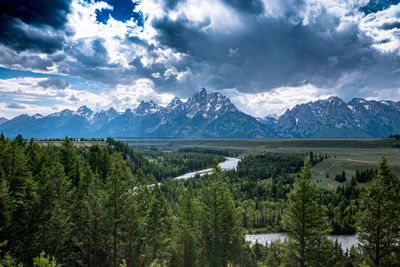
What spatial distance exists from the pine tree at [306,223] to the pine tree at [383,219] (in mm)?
4138

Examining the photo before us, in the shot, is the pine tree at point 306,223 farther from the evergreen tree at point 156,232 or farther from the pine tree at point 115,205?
the pine tree at point 115,205

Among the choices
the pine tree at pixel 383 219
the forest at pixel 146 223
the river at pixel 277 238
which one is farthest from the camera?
the river at pixel 277 238

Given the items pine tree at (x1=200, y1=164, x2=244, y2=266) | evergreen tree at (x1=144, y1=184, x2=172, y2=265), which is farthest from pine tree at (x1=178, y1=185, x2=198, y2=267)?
pine tree at (x1=200, y1=164, x2=244, y2=266)

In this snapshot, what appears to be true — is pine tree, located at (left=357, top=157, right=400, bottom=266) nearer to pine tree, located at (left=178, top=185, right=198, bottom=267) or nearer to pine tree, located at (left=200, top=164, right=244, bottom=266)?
pine tree, located at (left=200, top=164, right=244, bottom=266)

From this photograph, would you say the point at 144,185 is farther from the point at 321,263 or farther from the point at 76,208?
the point at 321,263

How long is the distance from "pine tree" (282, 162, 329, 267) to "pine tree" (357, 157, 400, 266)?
13.6 ft

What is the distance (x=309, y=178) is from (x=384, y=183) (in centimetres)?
703

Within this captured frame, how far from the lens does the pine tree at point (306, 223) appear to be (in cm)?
2597

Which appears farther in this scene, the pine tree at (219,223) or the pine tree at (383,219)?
the pine tree at (219,223)

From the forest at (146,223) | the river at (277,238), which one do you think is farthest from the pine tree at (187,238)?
the river at (277,238)

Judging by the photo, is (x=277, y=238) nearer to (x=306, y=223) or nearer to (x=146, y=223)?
(x=146, y=223)

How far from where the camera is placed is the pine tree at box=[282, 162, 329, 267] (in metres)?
26.0

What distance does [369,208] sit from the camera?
24.9 metres

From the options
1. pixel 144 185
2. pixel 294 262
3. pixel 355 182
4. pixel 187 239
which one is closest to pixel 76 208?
pixel 144 185
